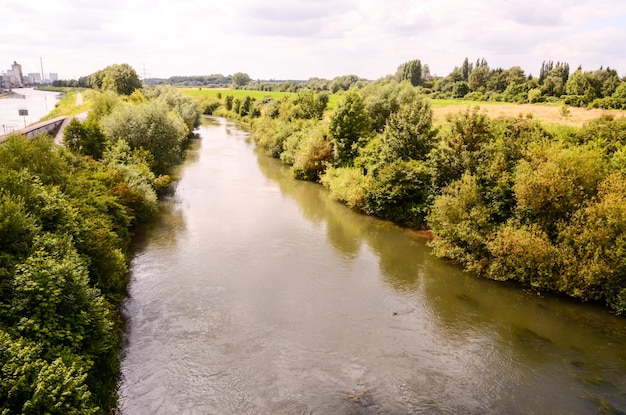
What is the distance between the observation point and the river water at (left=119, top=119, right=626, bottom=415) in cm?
1439

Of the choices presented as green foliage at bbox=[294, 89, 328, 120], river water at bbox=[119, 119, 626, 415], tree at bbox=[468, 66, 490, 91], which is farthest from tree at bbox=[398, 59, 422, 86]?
river water at bbox=[119, 119, 626, 415]

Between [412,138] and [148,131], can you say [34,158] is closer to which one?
[148,131]

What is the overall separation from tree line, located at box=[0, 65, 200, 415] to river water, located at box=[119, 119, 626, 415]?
2053 millimetres

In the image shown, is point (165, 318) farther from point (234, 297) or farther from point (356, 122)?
point (356, 122)

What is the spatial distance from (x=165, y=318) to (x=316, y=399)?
7944 millimetres

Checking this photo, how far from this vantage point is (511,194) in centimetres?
2380

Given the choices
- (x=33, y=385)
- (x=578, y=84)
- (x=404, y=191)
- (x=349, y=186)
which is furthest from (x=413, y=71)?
(x=33, y=385)

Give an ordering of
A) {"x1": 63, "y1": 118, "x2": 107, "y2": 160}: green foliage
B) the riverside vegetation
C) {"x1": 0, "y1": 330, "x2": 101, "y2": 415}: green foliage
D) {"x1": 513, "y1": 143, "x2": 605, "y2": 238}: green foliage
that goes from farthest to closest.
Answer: {"x1": 63, "y1": 118, "x2": 107, "y2": 160}: green foliage < {"x1": 513, "y1": 143, "x2": 605, "y2": 238}: green foliage < the riverside vegetation < {"x1": 0, "y1": 330, "x2": 101, "y2": 415}: green foliage

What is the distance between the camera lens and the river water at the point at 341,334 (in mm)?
14391

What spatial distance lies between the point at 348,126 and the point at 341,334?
27417 mm

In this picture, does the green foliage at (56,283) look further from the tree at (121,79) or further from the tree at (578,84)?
the tree at (578,84)

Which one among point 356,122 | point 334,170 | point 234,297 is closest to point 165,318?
point 234,297

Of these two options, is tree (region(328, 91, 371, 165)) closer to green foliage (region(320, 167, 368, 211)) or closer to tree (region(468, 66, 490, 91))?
green foliage (region(320, 167, 368, 211))

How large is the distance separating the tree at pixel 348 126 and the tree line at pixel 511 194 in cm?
347
